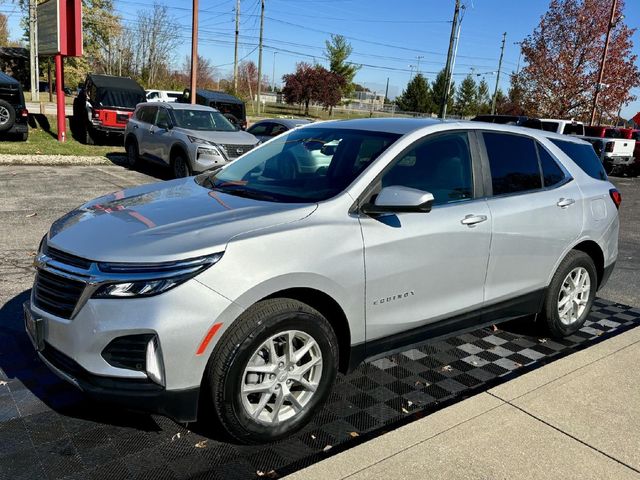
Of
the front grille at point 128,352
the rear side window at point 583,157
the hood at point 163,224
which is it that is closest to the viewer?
the front grille at point 128,352

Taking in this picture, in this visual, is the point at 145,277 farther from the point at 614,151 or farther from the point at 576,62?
the point at 576,62

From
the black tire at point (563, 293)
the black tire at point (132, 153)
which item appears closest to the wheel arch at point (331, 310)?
the black tire at point (563, 293)

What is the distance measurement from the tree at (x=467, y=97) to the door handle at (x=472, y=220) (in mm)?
71443

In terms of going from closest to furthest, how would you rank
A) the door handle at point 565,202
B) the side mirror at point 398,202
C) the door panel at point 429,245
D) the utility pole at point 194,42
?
the side mirror at point 398,202
the door panel at point 429,245
the door handle at point 565,202
the utility pole at point 194,42

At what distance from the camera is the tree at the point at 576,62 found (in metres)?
30.9

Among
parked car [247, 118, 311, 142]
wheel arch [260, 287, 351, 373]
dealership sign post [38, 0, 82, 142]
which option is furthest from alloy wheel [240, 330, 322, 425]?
dealership sign post [38, 0, 82, 142]

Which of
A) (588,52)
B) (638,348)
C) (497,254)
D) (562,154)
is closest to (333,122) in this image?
(497,254)

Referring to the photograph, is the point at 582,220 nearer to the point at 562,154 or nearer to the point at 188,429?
the point at 562,154

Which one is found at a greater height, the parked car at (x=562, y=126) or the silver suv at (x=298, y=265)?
the parked car at (x=562, y=126)

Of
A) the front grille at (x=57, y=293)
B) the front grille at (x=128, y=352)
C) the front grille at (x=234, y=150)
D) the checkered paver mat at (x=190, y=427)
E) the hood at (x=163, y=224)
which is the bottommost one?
the checkered paver mat at (x=190, y=427)

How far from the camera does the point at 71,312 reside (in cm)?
262

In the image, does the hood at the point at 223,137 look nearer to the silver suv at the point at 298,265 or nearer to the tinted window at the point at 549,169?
the silver suv at the point at 298,265

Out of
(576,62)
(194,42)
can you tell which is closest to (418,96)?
(576,62)

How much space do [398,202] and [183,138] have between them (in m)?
9.01
